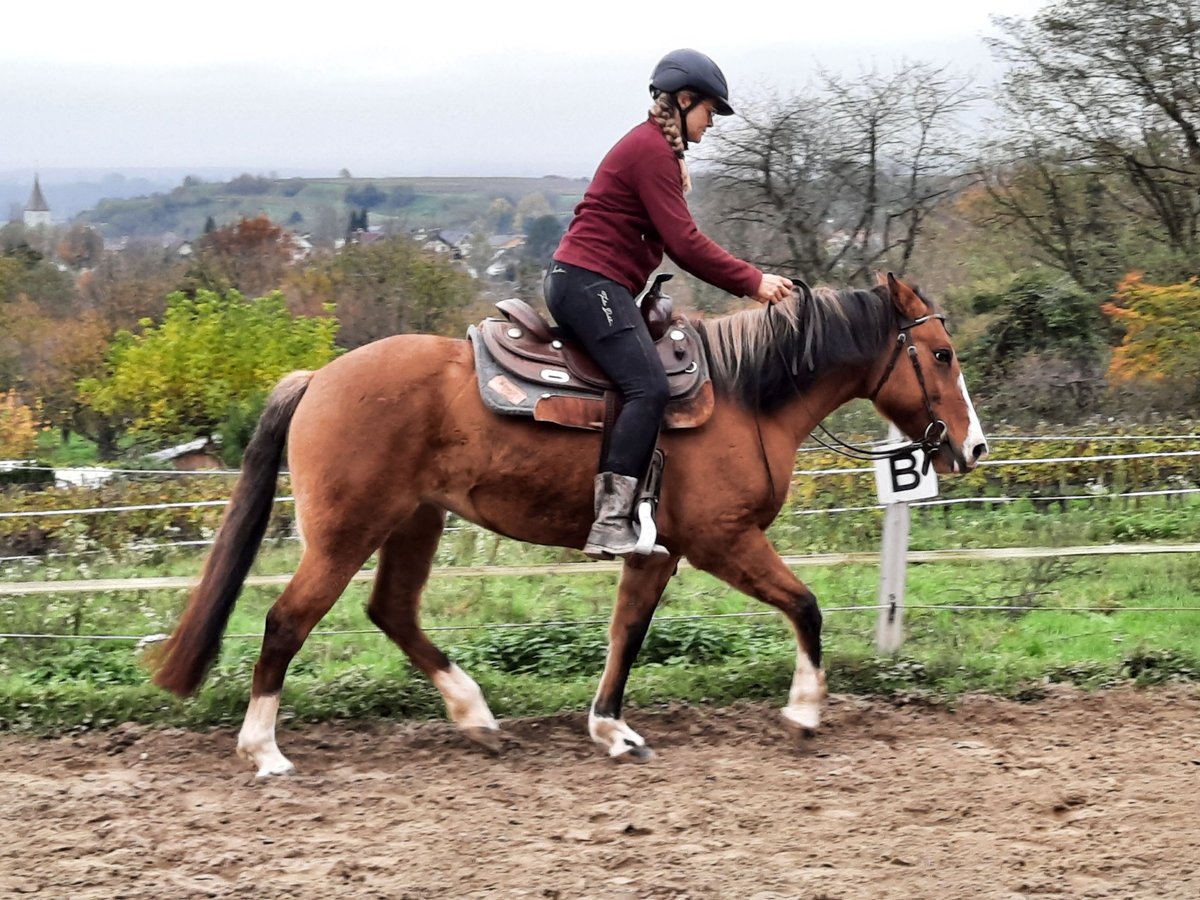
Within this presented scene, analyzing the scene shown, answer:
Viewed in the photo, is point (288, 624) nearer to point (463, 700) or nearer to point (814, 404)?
point (463, 700)

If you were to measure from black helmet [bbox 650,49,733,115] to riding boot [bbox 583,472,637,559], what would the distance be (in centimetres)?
149

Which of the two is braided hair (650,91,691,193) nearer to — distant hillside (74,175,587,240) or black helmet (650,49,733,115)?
black helmet (650,49,733,115)

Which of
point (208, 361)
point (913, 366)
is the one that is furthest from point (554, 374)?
point (208, 361)

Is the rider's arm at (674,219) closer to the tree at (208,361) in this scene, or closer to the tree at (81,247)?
the tree at (208,361)

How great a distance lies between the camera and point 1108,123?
19766 millimetres

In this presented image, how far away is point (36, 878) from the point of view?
144 inches

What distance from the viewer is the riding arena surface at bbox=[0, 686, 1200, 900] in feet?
12.1

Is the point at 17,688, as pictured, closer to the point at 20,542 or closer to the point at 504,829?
the point at 504,829

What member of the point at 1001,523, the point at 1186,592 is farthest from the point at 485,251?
the point at 1186,592

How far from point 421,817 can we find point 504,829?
0.32 meters

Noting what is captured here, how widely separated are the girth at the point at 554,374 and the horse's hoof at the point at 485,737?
133 cm

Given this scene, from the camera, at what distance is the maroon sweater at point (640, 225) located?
4.80m

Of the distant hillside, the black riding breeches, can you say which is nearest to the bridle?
the black riding breeches

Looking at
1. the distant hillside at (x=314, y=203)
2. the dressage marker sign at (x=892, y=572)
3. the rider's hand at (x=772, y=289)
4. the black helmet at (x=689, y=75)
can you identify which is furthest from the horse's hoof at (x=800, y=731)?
the distant hillside at (x=314, y=203)
